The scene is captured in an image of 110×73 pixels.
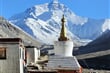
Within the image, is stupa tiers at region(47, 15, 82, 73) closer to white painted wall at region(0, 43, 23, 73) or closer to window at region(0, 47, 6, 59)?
white painted wall at region(0, 43, 23, 73)

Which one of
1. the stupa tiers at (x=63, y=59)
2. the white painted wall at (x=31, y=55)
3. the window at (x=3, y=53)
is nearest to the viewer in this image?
the window at (x=3, y=53)

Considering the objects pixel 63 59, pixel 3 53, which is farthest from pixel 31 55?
pixel 3 53

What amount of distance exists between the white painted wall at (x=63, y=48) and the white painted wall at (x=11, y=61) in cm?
298

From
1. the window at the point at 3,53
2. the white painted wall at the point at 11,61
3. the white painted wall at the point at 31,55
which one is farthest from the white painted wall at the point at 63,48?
the window at the point at 3,53

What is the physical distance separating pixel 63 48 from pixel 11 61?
356cm

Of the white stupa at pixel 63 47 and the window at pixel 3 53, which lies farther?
the white stupa at pixel 63 47

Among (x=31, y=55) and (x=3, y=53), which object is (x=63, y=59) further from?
(x=3, y=53)

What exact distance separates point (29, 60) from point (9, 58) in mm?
3856

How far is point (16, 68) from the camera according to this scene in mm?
23609

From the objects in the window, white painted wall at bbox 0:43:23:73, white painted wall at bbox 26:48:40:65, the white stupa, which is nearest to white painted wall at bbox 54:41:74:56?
the white stupa

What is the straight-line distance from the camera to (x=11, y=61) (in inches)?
930

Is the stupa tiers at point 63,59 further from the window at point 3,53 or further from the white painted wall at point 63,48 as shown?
the window at point 3,53

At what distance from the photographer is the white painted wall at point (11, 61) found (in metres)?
23.6

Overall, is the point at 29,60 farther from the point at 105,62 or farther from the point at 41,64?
the point at 105,62
